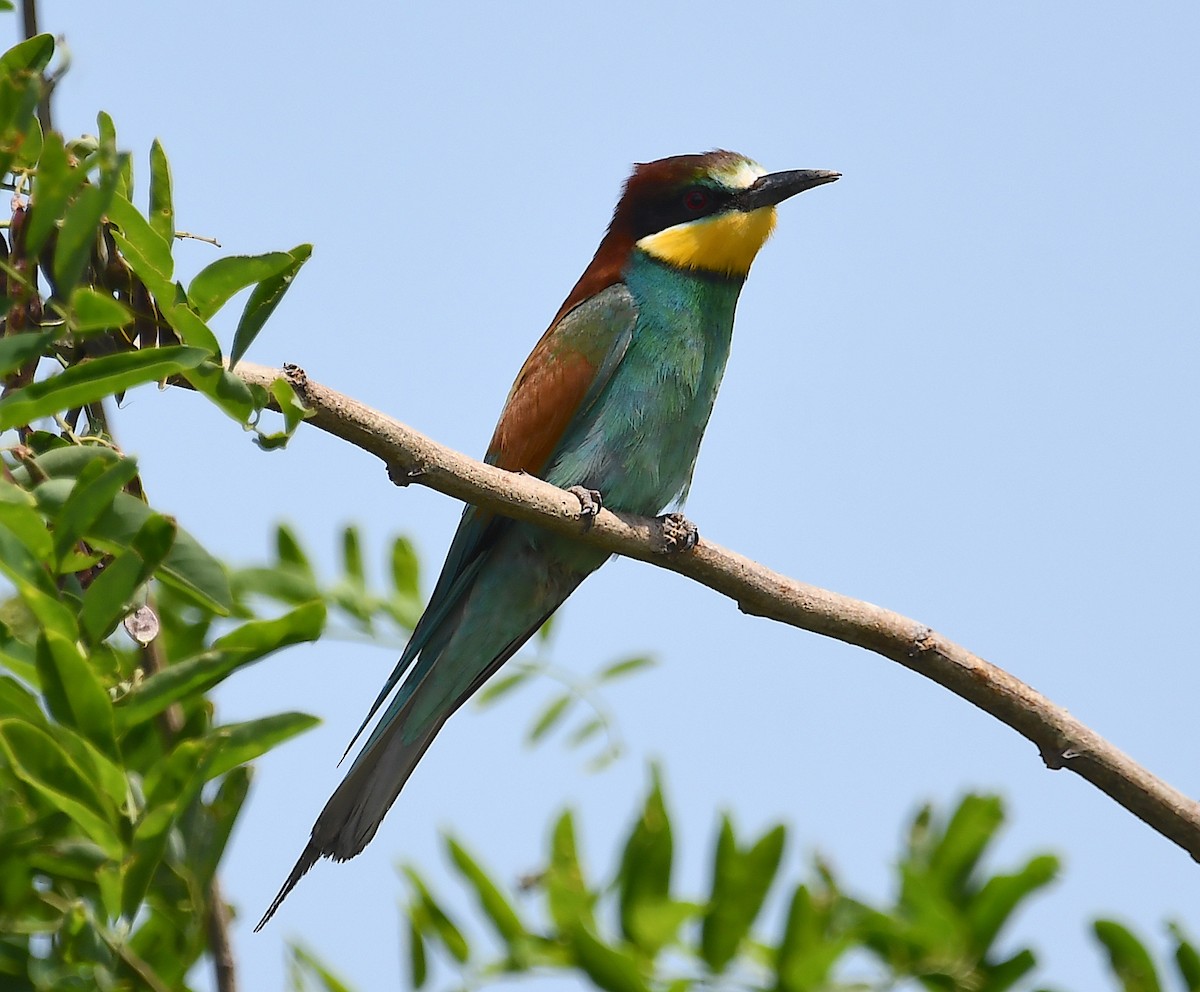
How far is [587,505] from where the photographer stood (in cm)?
269

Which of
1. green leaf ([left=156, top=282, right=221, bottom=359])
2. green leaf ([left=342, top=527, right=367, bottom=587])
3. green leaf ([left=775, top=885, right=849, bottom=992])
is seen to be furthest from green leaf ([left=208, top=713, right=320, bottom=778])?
green leaf ([left=342, top=527, right=367, bottom=587])

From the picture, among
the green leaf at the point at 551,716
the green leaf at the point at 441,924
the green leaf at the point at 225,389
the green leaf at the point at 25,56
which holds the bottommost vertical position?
the green leaf at the point at 551,716

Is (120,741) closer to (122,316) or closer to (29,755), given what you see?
(29,755)

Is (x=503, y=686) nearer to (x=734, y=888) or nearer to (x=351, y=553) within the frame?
(x=351, y=553)

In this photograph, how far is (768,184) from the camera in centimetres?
373

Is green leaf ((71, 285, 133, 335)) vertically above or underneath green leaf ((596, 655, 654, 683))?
above

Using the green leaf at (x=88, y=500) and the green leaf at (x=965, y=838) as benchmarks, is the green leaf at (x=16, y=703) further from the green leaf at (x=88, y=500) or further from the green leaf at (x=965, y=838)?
the green leaf at (x=965, y=838)

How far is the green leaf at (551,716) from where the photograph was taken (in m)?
2.80

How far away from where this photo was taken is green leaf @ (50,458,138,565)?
4.30 feet

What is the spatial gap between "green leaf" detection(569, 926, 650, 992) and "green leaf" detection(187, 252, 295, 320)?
83 cm

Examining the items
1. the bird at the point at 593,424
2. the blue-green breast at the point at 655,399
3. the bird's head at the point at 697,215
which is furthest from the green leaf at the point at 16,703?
the bird's head at the point at 697,215

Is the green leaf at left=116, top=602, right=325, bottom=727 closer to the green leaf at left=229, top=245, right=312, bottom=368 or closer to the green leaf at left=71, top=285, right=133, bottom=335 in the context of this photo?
the green leaf at left=71, top=285, right=133, bottom=335

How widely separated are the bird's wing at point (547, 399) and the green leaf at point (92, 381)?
1.62 metres

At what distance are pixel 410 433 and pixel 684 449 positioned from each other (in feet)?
4.51
